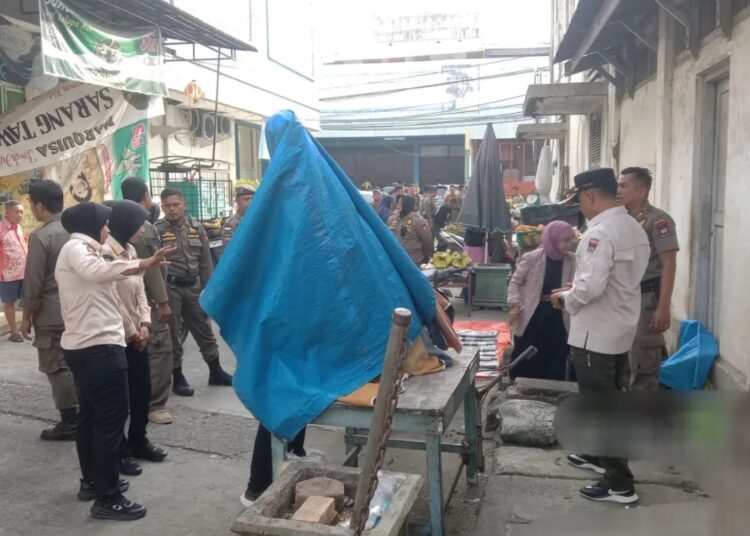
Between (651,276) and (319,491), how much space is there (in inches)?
127

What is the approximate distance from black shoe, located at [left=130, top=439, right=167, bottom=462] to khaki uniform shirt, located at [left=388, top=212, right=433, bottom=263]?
474 centimetres

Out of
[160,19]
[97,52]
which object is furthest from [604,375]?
[160,19]

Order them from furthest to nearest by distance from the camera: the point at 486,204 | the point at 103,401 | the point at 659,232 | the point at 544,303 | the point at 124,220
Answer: the point at 486,204 → the point at 544,303 → the point at 659,232 → the point at 124,220 → the point at 103,401

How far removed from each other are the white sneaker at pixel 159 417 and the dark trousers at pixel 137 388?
73 cm

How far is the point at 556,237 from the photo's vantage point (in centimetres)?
532

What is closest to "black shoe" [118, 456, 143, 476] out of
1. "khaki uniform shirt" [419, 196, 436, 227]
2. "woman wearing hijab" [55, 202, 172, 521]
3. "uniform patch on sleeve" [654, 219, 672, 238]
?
"woman wearing hijab" [55, 202, 172, 521]

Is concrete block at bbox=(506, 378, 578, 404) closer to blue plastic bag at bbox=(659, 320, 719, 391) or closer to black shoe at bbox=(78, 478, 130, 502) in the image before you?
blue plastic bag at bbox=(659, 320, 719, 391)

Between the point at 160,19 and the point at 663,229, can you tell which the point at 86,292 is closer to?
the point at 663,229

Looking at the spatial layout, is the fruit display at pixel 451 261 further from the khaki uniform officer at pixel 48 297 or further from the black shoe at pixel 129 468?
the black shoe at pixel 129 468

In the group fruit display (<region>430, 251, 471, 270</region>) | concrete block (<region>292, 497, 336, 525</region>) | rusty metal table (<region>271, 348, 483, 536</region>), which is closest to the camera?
concrete block (<region>292, 497, 336, 525</region>)

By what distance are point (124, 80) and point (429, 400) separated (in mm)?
6247

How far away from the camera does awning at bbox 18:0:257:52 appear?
7.64 metres

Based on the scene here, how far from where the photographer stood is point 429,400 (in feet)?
10.8

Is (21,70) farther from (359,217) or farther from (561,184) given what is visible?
(561,184)
